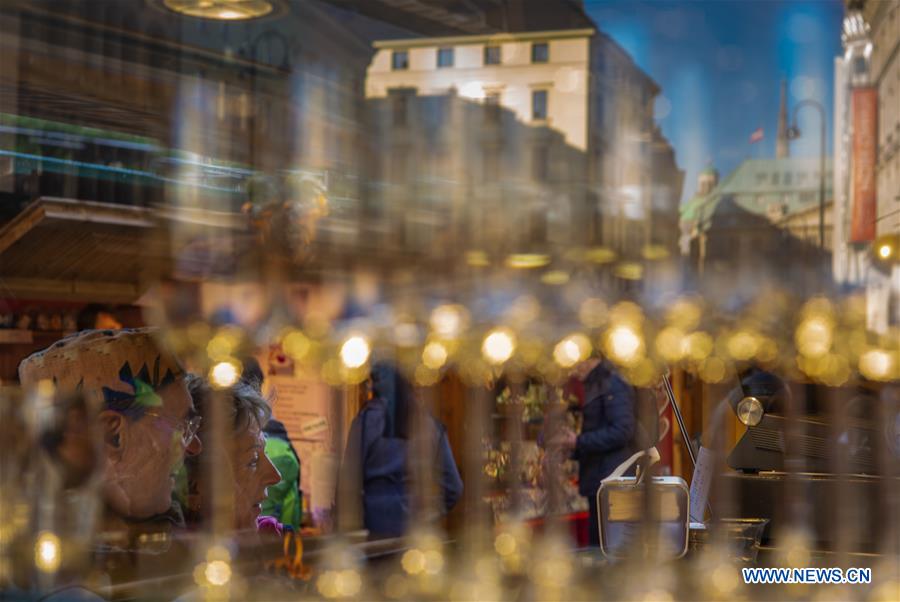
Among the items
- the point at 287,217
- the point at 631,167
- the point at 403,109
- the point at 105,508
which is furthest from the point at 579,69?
the point at 105,508

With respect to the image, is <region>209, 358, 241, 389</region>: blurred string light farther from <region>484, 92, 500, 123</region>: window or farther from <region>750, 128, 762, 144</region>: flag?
<region>750, 128, 762, 144</region>: flag

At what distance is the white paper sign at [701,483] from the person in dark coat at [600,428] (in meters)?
0.42

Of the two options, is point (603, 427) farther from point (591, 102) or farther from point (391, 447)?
point (591, 102)

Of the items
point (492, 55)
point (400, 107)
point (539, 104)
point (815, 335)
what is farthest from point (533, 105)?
point (815, 335)

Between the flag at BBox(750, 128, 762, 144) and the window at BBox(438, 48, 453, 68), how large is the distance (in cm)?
54

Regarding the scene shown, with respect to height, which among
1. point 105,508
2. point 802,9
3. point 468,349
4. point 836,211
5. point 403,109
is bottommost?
point 105,508

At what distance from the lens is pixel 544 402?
2094 millimetres

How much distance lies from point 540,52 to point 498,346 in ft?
1.79

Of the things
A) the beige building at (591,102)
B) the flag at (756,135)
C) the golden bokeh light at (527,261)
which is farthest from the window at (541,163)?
the flag at (756,135)

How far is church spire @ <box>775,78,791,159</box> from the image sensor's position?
5.79 feet

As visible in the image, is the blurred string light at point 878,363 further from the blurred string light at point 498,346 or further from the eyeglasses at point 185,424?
the eyeglasses at point 185,424

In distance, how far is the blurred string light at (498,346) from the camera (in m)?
1.96

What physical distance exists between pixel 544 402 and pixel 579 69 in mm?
670

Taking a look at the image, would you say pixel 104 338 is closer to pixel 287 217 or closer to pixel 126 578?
pixel 126 578
